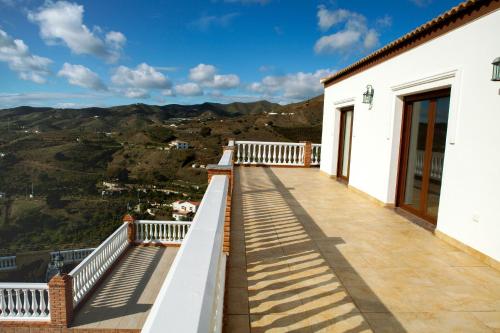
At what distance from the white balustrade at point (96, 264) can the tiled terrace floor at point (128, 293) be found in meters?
0.28

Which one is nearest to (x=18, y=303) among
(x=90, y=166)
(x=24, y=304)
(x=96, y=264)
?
(x=24, y=304)

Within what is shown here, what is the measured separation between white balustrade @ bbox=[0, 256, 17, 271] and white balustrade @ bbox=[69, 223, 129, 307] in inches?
385

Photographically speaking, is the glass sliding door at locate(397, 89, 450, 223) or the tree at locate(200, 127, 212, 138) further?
the tree at locate(200, 127, 212, 138)

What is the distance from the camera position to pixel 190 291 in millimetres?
1067

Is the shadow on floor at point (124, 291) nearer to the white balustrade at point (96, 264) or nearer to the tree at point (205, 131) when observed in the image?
the white balustrade at point (96, 264)

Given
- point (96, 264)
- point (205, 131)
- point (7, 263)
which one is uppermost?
point (205, 131)

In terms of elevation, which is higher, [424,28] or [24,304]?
[424,28]

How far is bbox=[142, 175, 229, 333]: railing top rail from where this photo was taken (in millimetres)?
870

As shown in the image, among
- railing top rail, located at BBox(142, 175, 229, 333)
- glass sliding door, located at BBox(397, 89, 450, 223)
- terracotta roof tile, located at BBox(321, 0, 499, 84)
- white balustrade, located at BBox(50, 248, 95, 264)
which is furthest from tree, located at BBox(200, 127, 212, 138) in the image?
railing top rail, located at BBox(142, 175, 229, 333)

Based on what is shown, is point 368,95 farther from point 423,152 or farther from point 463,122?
point 463,122

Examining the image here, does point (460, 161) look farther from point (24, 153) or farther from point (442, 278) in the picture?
point (24, 153)

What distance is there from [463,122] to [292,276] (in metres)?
3.11

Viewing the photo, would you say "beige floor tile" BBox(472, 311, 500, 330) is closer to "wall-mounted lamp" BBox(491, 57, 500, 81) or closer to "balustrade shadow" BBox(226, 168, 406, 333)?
"balustrade shadow" BBox(226, 168, 406, 333)

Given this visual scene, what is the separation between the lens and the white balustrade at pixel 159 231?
35.8ft
